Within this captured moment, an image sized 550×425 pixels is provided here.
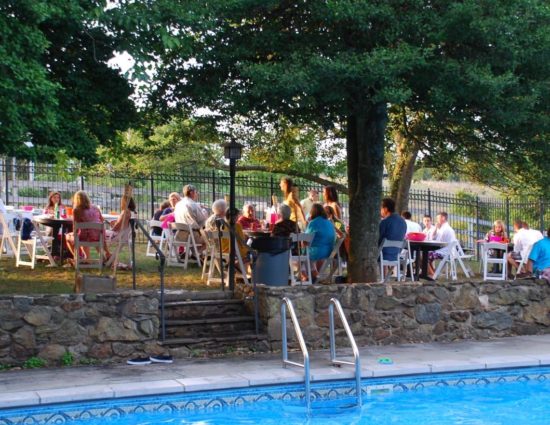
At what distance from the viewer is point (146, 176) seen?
20.2 meters

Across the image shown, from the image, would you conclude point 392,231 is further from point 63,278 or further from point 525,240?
point 63,278

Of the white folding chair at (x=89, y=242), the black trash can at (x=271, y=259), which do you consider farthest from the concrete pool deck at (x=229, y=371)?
the white folding chair at (x=89, y=242)

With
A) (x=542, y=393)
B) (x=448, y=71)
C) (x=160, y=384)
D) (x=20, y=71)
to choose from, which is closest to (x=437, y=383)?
(x=542, y=393)

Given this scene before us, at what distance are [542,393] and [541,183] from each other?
4.37 m

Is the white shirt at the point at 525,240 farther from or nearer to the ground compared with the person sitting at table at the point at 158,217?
nearer to the ground

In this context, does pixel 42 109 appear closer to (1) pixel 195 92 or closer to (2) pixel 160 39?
(2) pixel 160 39

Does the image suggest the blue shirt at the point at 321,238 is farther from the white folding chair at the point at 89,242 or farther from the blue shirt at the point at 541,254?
the white folding chair at the point at 89,242

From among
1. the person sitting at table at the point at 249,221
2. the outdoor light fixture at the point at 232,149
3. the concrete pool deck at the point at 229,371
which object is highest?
the outdoor light fixture at the point at 232,149

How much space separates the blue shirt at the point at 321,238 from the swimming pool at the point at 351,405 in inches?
152

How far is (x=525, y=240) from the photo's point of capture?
1508cm

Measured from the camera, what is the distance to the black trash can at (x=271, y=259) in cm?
1130

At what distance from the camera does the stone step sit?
33.2 ft

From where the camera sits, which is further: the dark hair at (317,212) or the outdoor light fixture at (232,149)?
the dark hair at (317,212)

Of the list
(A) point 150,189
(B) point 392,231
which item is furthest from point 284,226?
(A) point 150,189
